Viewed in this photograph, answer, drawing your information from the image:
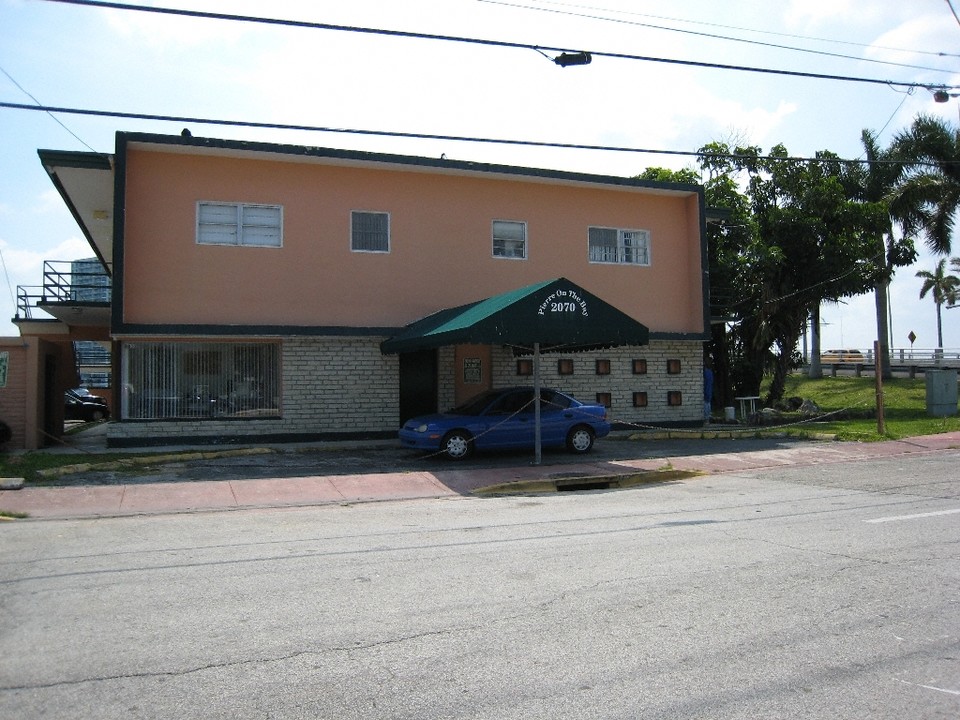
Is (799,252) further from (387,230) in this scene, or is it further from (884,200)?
(387,230)

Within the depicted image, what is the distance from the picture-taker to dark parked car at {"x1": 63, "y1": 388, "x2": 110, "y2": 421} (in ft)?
104

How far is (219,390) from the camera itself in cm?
1855

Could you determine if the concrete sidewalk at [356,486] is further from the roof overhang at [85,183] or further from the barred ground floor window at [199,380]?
the roof overhang at [85,183]

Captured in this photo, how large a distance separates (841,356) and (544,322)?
5519cm

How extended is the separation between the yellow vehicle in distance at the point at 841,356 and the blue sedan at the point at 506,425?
4711 cm

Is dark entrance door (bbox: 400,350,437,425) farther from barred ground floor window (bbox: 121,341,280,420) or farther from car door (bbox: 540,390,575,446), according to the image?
car door (bbox: 540,390,575,446)

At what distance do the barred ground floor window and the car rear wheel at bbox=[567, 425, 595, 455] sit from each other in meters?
6.65

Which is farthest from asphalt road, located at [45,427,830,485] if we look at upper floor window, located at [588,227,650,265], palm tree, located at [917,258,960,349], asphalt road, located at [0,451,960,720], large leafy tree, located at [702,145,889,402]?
palm tree, located at [917,258,960,349]

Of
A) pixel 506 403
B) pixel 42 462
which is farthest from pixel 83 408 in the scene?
pixel 506 403

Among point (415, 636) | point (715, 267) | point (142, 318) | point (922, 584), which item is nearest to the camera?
point (415, 636)

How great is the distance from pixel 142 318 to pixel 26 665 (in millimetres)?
13843

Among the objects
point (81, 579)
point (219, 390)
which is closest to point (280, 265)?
point (219, 390)

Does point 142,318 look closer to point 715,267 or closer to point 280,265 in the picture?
point 280,265

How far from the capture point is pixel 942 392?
24625mm
